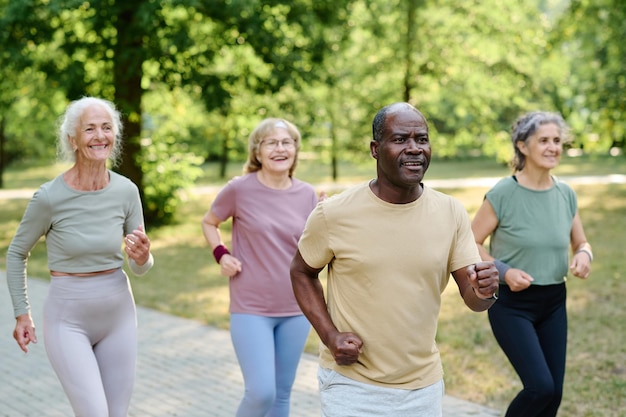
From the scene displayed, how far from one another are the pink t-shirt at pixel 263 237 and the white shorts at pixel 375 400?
1.62 m

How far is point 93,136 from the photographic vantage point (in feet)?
13.8

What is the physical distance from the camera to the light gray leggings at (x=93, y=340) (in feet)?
13.1

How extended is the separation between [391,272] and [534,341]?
173 centimetres

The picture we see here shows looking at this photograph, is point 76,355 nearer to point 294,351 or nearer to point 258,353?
point 258,353

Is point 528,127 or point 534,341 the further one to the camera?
point 528,127

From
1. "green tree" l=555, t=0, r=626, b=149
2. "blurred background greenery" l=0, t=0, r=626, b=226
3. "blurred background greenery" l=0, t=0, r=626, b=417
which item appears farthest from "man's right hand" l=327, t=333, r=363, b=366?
"green tree" l=555, t=0, r=626, b=149

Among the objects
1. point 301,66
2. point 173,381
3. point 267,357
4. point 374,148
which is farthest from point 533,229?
point 301,66

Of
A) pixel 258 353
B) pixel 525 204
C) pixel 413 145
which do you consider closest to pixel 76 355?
pixel 258 353

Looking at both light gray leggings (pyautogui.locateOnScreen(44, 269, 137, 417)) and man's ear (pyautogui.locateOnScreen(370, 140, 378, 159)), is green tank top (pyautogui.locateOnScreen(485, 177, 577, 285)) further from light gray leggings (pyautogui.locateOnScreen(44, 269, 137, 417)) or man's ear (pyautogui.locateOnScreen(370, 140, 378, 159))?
light gray leggings (pyautogui.locateOnScreen(44, 269, 137, 417))

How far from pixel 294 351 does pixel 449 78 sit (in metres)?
19.1

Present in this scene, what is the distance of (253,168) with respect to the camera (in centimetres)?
520

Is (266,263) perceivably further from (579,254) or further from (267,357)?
(579,254)

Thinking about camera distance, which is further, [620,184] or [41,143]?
[41,143]

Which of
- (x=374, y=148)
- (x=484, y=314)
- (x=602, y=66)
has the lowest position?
(x=484, y=314)
